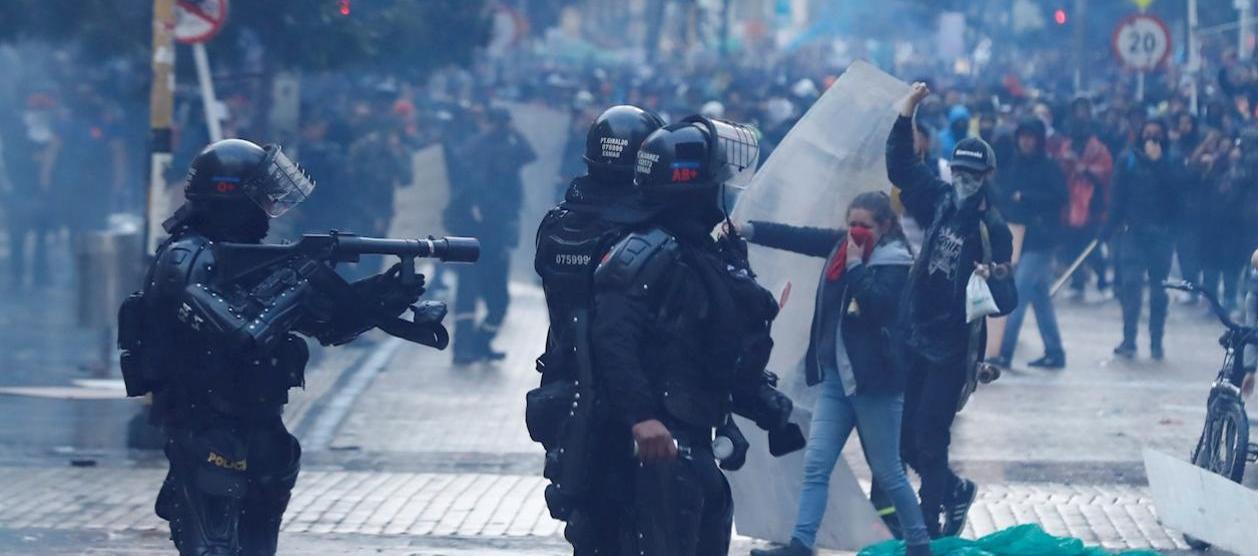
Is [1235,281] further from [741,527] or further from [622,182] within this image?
[622,182]

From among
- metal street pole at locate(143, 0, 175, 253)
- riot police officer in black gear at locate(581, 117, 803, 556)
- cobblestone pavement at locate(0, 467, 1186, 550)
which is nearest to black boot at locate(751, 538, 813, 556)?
cobblestone pavement at locate(0, 467, 1186, 550)

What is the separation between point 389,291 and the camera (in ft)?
20.9

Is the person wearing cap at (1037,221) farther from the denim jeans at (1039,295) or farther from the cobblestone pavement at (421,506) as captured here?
the cobblestone pavement at (421,506)

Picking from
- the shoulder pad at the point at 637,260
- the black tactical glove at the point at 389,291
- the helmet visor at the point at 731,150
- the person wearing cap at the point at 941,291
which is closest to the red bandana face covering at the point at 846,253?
the person wearing cap at the point at 941,291

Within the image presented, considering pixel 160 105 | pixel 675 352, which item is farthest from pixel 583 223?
pixel 160 105

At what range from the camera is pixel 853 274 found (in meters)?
7.98

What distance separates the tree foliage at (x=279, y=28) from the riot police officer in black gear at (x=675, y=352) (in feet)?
34.5

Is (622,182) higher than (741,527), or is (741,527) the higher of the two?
(622,182)

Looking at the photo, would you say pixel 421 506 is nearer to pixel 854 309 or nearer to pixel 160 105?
pixel 854 309

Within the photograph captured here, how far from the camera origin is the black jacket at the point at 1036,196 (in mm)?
14883

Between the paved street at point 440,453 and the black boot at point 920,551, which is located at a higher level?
the black boot at point 920,551

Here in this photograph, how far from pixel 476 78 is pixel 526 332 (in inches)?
977

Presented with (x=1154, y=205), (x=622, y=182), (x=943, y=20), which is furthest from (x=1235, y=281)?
(x=943, y=20)

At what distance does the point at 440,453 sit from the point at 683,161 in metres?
5.76
